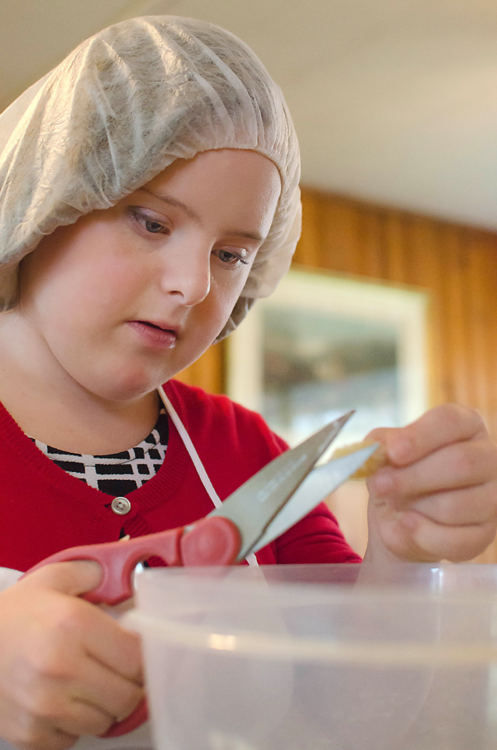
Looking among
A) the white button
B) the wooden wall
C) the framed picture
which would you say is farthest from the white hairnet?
the wooden wall

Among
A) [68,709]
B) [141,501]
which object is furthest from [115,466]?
[68,709]

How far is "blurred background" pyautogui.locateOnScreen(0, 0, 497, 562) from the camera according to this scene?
1.87 m

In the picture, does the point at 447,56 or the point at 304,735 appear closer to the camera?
the point at 304,735

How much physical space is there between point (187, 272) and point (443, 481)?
0.25m

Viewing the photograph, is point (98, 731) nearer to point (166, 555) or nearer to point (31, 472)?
point (166, 555)

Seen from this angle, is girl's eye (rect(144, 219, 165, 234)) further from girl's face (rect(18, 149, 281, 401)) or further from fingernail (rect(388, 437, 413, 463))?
fingernail (rect(388, 437, 413, 463))

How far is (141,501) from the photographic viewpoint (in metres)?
0.64

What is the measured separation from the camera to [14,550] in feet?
1.93

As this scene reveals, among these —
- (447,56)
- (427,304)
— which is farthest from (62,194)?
(427,304)

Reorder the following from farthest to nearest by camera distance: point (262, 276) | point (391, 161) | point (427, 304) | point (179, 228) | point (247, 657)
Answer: point (427, 304)
point (391, 161)
point (262, 276)
point (179, 228)
point (247, 657)

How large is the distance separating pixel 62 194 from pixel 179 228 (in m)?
0.11

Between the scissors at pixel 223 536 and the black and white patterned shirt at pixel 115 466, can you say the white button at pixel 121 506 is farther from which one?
the scissors at pixel 223 536

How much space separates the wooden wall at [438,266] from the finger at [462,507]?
8.32 feet

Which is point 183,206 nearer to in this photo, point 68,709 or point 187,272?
point 187,272
